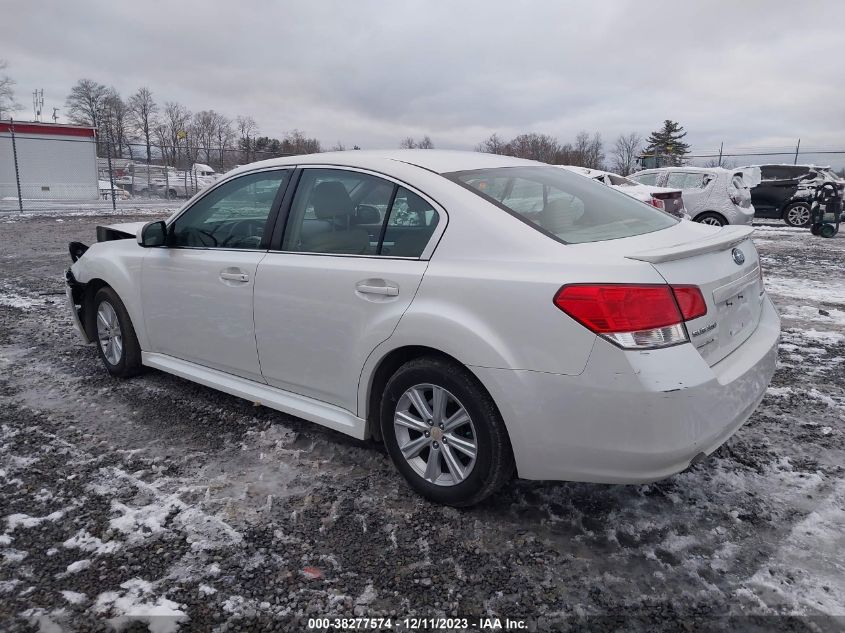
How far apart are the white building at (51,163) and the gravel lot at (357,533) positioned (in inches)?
1134

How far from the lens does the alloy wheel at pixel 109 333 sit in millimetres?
4488

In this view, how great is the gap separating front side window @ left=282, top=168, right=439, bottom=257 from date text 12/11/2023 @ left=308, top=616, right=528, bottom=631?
149 centimetres

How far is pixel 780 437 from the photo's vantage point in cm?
353

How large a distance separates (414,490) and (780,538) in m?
1.58

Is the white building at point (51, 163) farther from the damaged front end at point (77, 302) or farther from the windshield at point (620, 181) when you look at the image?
the damaged front end at point (77, 302)

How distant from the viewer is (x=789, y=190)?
664 inches

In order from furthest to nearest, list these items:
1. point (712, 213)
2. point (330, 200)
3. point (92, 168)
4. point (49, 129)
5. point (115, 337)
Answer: point (92, 168), point (49, 129), point (712, 213), point (115, 337), point (330, 200)

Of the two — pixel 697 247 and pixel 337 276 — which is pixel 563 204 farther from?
pixel 337 276

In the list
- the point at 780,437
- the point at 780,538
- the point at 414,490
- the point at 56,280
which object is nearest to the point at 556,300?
the point at 414,490

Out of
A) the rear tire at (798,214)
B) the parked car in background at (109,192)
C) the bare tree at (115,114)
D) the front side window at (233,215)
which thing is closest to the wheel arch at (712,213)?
the rear tire at (798,214)

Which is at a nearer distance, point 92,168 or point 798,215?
point 798,215

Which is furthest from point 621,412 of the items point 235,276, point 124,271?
point 124,271

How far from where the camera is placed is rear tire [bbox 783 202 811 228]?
657 inches

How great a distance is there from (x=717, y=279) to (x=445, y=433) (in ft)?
4.29
